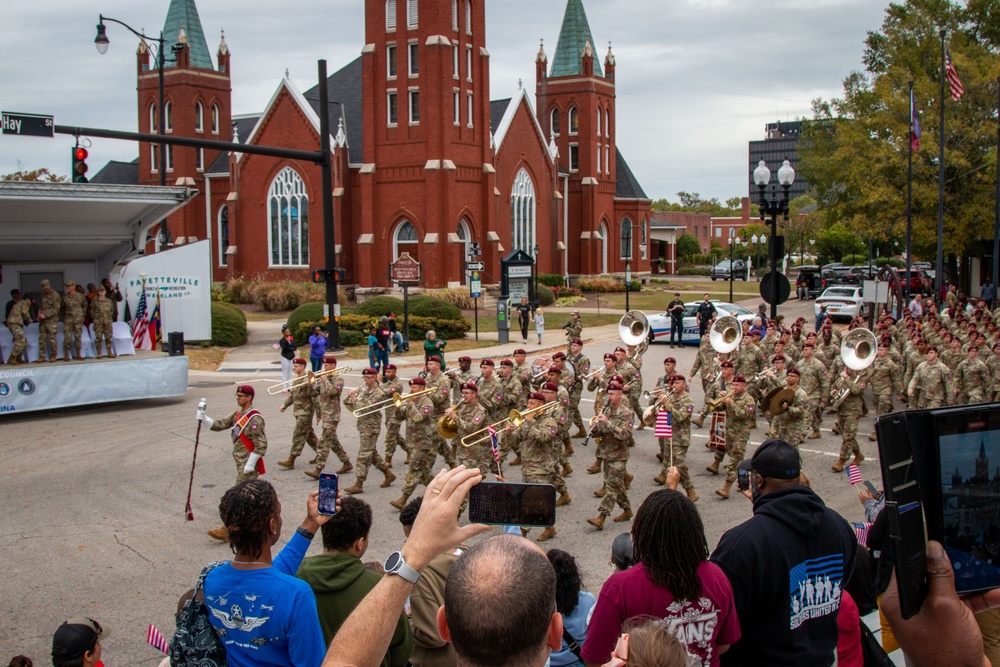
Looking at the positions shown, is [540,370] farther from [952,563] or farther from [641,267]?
[641,267]

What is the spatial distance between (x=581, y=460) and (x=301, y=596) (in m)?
11.6

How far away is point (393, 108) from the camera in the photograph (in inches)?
1795

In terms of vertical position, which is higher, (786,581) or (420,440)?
(786,581)

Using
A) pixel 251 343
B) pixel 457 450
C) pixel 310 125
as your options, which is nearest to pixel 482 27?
pixel 310 125

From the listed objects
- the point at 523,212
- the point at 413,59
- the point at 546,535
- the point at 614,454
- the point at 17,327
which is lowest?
the point at 546,535

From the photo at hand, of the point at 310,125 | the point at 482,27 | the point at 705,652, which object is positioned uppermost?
the point at 482,27

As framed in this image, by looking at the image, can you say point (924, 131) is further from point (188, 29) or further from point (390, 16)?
point (188, 29)

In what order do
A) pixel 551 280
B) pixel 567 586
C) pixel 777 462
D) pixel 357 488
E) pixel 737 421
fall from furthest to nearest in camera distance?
pixel 551 280, pixel 737 421, pixel 357 488, pixel 567 586, pixel 777 462

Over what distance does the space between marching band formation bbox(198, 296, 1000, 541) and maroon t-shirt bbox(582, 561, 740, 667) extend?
6867mm

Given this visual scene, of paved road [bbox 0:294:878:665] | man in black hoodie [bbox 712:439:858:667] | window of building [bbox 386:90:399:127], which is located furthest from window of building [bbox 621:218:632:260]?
man in black hoodie [bbox 712:439:858:667]

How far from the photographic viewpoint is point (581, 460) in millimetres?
15125

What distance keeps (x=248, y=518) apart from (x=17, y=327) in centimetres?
1815

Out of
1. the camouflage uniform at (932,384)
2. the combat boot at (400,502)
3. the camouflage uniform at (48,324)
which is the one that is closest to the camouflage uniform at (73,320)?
the camouflage uniform at (48,324)

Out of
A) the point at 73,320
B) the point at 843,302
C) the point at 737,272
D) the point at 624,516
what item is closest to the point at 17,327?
the point at 73,320
